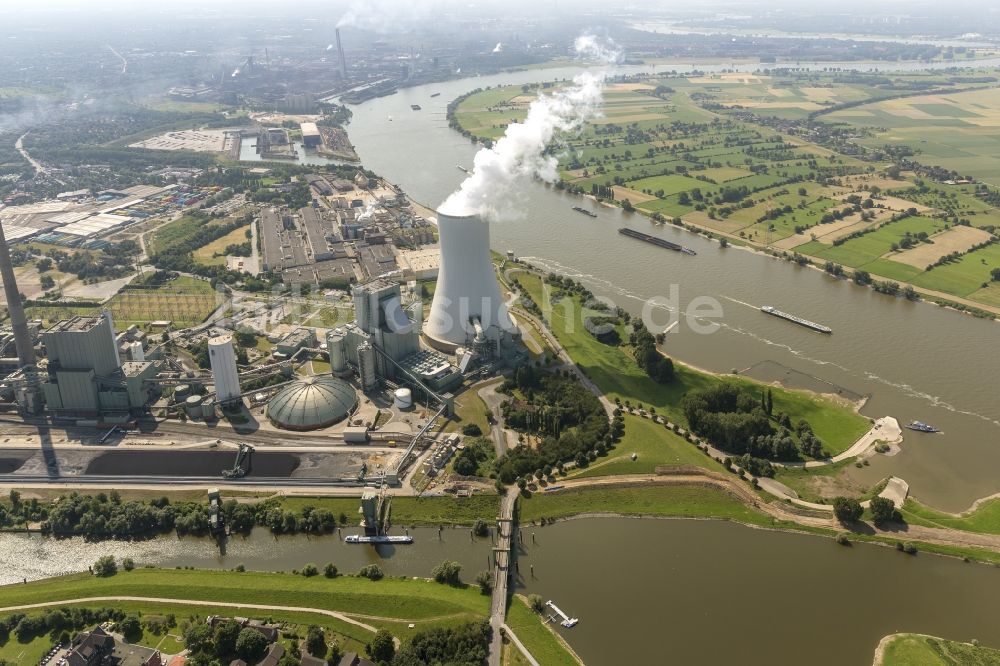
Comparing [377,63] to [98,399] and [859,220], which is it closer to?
[859,220]

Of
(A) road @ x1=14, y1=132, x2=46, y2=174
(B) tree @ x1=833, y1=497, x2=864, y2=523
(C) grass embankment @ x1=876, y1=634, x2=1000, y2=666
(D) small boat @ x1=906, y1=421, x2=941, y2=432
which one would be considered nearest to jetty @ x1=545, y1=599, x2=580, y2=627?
(C) grass embankment @ x1=876, y1=634, x2=1000, y2=666

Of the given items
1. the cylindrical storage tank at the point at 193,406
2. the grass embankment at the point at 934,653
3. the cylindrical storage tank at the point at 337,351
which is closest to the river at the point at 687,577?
the grass embankment at the point at 934,653

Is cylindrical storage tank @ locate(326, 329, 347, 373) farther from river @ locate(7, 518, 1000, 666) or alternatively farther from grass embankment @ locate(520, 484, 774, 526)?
grass embankment @ locate(520, 484, 774, 526)

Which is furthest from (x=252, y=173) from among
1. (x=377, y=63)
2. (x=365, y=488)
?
(x=377, y=63)

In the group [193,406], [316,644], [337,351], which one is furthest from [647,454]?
[193,406]

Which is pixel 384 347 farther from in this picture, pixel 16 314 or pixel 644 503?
pixel 16 314
